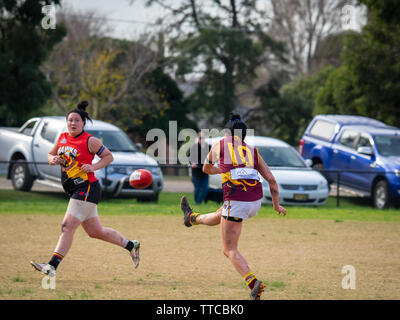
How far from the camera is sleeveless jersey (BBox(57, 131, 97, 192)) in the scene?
764 centimetres

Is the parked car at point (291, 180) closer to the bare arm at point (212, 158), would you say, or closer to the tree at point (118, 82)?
the bare arm at point (212, 158)

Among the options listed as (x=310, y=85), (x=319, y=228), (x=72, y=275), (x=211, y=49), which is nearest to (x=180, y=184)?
(x=319, y=228)

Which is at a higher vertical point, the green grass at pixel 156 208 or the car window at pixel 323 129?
the car window at pixel 323 129

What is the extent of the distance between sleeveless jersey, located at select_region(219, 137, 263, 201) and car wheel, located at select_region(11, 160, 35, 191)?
40.0ft

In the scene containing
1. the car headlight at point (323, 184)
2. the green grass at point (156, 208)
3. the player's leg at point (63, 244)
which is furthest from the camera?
the car headlight at point (323, 184)

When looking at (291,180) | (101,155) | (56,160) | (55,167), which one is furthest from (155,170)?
(56,160)

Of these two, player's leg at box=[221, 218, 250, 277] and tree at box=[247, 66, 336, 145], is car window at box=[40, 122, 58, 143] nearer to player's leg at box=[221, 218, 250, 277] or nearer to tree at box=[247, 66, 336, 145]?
player's leg at box=[221, 218, 250, 277]

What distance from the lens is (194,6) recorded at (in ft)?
124

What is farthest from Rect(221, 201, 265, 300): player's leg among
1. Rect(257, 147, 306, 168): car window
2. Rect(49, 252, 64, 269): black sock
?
Rect(257, 147, 306, 168): car window

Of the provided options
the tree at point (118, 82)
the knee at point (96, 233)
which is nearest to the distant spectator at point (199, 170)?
the knee at point (96, 233)

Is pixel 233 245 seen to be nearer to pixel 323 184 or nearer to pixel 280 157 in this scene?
pixel 323 184

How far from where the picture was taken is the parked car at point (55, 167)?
56.6 ft

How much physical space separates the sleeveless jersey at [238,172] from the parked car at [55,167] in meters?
10.1
